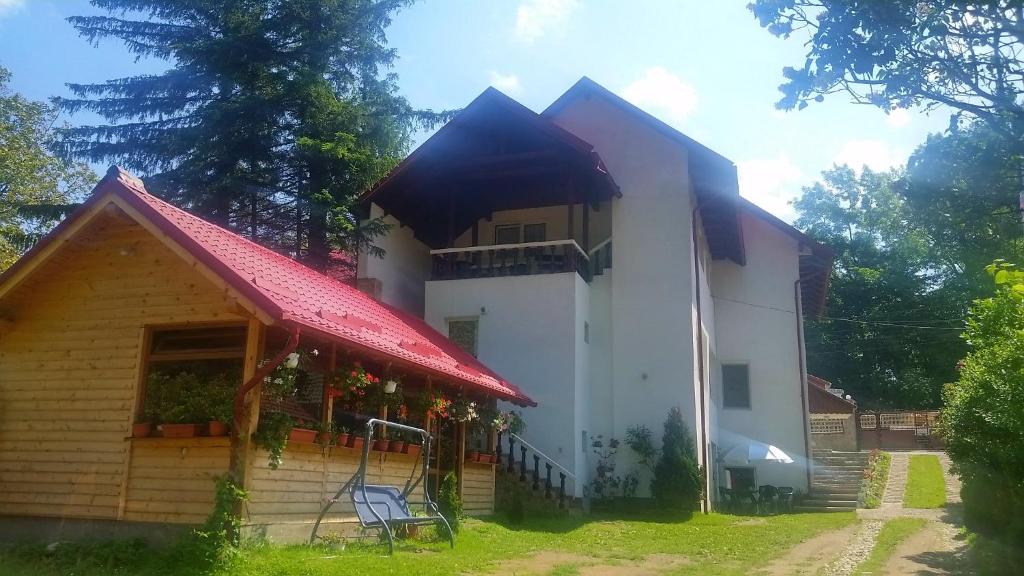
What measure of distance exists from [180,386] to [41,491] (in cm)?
226

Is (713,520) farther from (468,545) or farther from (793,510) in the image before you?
(468,545)

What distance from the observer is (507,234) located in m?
21.8

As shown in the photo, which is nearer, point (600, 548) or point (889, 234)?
point (600, 548)

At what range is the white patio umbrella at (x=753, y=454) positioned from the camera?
2100 centimetres

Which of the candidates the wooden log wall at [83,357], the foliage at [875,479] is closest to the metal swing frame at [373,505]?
the wooden log wall at [83,357]

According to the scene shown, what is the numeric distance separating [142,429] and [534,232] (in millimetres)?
13341

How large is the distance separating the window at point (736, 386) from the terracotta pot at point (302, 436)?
16570mm

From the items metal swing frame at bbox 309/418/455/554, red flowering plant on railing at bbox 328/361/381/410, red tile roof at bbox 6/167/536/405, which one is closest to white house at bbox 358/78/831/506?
red tile roof at bbox 6/167/536/405

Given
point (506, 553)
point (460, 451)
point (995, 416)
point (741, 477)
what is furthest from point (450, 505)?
point (741, 477)

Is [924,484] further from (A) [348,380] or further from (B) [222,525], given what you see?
(B) [222,525]

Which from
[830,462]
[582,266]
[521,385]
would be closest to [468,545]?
[521,385]

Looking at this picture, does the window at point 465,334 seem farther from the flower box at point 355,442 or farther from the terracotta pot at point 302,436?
the terracotta pot at point 302,436

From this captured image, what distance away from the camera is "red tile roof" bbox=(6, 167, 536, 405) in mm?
9188

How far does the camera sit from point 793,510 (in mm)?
21219
